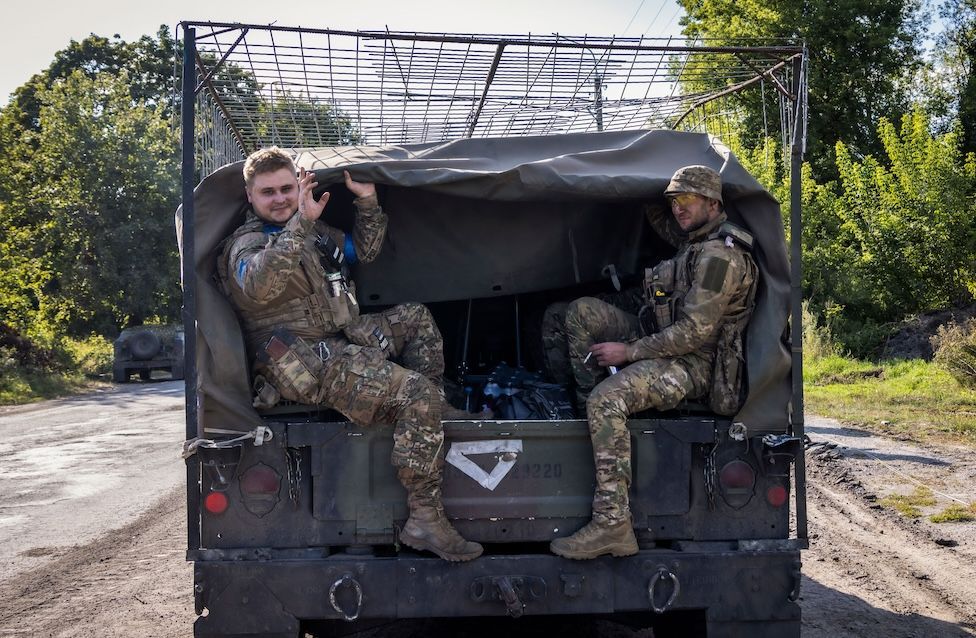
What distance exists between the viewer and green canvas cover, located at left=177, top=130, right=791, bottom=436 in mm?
4270

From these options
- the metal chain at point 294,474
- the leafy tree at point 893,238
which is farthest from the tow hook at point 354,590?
the leafy tree at point 893,238

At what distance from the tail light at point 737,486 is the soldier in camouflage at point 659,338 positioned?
0.40 meters

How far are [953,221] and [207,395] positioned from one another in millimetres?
17907

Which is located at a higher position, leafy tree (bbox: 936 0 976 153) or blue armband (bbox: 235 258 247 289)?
leafy tree (bbox: 936 0 976 153)

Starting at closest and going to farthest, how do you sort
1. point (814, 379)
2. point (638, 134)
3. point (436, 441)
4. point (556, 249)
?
1. point (436, 441)
2. point (638, 134)
3. point (556, 249)
4. point (814, 379)

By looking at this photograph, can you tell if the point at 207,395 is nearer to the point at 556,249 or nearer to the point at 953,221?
the point at 556,249

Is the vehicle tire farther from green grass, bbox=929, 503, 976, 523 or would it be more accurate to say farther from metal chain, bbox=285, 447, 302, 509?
metal chain, bbox=285, 447, 302, 509

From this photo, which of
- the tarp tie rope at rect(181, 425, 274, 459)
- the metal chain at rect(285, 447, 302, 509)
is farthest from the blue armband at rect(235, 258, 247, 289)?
the metal chain at rect(285, 447, 302, 509)

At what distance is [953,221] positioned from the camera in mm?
18672

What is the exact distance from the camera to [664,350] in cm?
448

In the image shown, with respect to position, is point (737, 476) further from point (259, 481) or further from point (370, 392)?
point (259, 481)

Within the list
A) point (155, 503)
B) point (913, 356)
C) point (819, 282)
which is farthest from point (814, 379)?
point (155, 503)

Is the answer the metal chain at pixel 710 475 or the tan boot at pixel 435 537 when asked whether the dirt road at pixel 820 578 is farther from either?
the tan boot at pixel 435 537

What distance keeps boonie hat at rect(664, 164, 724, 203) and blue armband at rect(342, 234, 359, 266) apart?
5.22 ft
